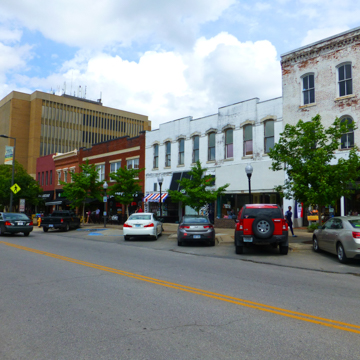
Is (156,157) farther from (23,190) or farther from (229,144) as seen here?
(23,190)

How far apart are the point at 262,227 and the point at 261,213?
64 centimetres

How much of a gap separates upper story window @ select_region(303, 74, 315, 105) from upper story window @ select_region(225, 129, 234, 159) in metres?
6.16

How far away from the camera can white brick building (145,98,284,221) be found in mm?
25125

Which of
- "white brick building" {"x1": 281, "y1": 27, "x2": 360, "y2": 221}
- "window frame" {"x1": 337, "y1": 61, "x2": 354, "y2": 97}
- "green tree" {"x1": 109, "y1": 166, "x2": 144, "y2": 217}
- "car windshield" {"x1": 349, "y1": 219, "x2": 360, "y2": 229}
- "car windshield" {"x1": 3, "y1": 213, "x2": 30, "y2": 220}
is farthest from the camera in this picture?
"green tree" {"x1": 109, "y1": 166, "x2": 144, "y2": 217}

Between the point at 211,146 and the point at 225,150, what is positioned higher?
the point at 211,146

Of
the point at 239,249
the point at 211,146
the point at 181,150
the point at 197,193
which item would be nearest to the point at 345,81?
the point at 211,146

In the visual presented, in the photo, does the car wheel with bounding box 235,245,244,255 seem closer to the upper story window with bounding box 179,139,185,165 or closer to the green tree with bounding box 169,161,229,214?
the green tree with bounding box 169,161,229,214

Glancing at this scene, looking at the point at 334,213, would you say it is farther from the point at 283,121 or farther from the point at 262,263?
the point at 262,263

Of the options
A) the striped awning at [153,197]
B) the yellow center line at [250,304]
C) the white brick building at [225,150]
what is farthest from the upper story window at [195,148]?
the yellow center line at [250,304]

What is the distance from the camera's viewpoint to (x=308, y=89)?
2362 centimetres

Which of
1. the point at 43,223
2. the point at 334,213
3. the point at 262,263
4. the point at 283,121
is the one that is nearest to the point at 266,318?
the point at 262,263

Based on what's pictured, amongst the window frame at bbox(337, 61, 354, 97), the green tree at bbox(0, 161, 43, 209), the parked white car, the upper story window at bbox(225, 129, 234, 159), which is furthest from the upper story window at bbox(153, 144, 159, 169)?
the window frame at bbox(337, 61, 354, 97)

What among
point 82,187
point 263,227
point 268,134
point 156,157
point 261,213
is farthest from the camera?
point 156,157

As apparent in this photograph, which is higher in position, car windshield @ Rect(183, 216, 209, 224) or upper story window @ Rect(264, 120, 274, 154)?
upper story window @ Rect(264, 120, 274, 154)
